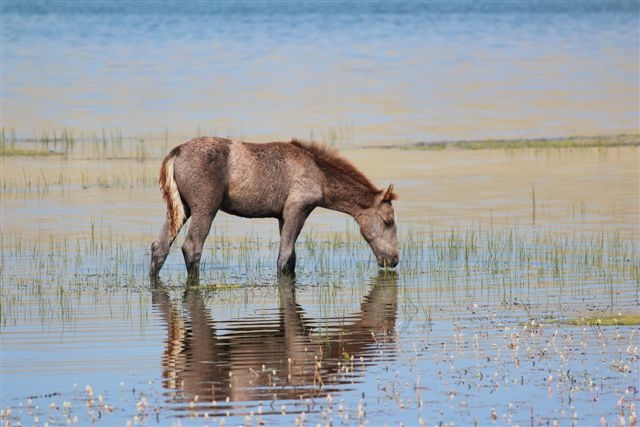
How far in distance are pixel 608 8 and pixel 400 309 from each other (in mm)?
83089

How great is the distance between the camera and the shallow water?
10.2 metres

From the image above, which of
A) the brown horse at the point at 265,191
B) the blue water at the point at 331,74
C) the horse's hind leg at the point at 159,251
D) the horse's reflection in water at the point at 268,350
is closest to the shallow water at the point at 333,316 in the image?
the horse's reflection in water at the point at 268,350

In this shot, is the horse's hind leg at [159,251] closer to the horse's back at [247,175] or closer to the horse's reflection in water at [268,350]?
the horse's back at [247,175]

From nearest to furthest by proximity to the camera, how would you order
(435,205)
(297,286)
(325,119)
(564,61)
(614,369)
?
(614,369) < (297,286) < (435,205) < (325,119) < (564,61)

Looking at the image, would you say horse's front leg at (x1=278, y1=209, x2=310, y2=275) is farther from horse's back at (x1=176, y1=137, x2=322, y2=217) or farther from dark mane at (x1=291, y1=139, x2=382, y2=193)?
dark mane at (x1=291, y1=139, x2=382, y2=193)

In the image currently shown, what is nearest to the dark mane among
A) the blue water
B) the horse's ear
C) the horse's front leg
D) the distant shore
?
the horse's ear

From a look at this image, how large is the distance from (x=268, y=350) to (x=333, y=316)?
6.16 feet

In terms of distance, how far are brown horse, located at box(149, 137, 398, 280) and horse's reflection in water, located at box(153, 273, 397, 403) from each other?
1.29 metres

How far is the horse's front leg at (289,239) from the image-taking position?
653 inches

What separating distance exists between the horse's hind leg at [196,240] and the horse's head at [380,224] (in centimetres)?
209

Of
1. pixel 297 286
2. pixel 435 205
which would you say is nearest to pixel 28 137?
pixel 435 205

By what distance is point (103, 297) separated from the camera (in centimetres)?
1495

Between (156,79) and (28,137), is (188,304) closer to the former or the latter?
(28,137)

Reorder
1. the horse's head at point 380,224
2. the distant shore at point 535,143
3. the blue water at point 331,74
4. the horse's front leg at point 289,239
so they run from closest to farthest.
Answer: the horse's front leg at point 289,239 < the horse's head at point 380,224 < the distant shore at point 535,143 < the blue water at point 331,74
